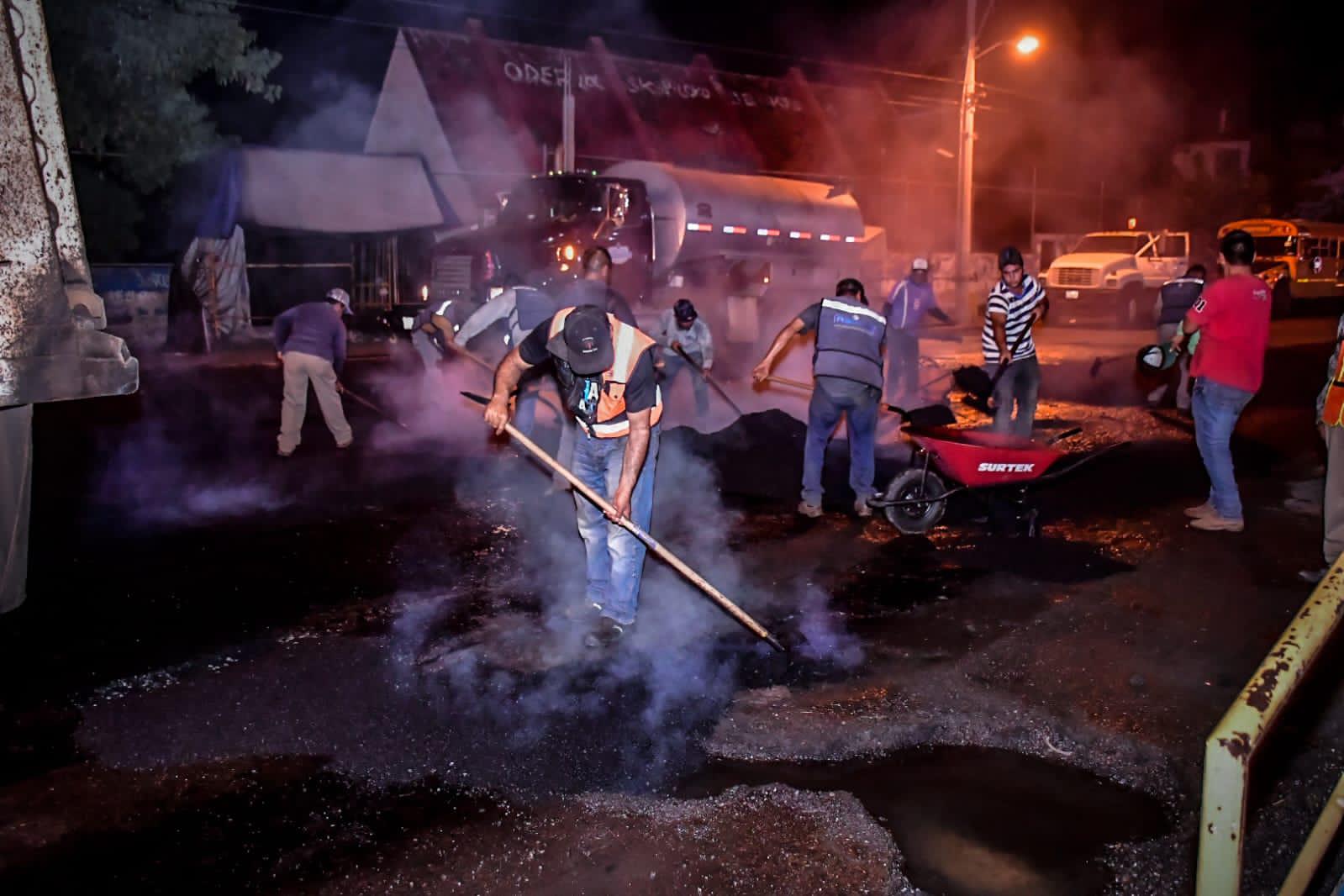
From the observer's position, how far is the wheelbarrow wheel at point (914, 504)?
6762 millimetres

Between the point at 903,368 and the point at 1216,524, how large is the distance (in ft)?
17.9

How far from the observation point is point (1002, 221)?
99.9ft

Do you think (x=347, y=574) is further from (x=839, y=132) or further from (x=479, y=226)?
(x=839, y=132)

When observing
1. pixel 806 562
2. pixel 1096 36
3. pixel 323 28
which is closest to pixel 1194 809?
pixel 806 562

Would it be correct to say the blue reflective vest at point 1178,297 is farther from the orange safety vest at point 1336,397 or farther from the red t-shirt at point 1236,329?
the orange safety vest at point 1336,397

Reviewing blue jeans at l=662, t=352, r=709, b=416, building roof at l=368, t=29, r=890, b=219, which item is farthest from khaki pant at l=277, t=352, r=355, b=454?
building roof at l=368, t=29, r=890, b=219

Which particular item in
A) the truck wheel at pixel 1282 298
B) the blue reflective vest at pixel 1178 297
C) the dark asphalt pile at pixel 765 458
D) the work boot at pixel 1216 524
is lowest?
the work boot at pixel 1216 524

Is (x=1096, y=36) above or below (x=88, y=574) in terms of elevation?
above

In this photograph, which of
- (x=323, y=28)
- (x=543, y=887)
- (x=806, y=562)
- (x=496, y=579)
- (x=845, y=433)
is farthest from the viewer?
(x=323, y=28)

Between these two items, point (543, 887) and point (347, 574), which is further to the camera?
point (347, 574)

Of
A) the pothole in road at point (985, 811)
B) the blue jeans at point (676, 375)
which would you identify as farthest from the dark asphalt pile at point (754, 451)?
the pothole in road at point (985, 811)

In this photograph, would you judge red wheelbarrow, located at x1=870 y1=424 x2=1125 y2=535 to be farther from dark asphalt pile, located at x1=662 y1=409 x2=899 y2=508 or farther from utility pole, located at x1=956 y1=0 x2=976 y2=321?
utility pole, located at x1=956 y1=0 x2=976 y2=321

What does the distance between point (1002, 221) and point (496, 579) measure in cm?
2789

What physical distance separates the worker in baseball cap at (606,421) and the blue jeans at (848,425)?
6.62 feet
